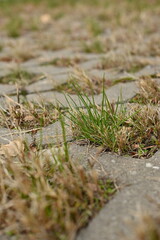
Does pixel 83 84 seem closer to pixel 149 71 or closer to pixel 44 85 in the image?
pixel 44 85

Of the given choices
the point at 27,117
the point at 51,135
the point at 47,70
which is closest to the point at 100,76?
the point at 47,70

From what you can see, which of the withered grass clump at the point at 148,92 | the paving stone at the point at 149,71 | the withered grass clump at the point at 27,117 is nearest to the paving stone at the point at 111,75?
the paving stone at the point at 149,71

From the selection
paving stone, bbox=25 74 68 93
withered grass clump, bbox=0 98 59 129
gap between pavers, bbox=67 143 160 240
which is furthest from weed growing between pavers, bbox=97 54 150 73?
gap between pavers, bbox=67 143 160 240

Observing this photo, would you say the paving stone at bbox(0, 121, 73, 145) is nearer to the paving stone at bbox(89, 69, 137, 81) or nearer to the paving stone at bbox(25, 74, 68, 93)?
the paving stone at bbox(25, 74, 68, 93)

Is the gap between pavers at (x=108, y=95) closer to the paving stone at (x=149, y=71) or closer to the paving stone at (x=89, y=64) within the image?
the paving stone at (x=149, y=71)

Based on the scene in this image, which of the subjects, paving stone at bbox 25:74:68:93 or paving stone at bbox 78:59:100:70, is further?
paving stone at bbox 78:59:100:70

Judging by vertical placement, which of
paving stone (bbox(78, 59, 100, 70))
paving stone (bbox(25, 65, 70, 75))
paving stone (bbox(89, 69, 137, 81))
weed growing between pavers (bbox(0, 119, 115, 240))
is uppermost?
weed growing between pavers (bbox(0, 119, 115, 240))

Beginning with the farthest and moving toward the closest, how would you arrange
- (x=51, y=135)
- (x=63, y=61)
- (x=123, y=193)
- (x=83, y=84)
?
(x=63, y=61), (x=83, y=84), (x=51, y=135), (x=123, y=193)

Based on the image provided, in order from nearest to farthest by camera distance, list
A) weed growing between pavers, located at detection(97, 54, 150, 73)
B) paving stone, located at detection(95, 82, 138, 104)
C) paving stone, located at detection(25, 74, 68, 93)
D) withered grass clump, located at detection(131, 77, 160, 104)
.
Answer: withered grass clump, located at detection(131, 77, 160, 104) < paving stone, located at detection(95, 82, 138, 104) < paving stone, located at detection(25, 74, 68, 93) < weed growing between pavers, located at detection(97, 54, 150, 73)
